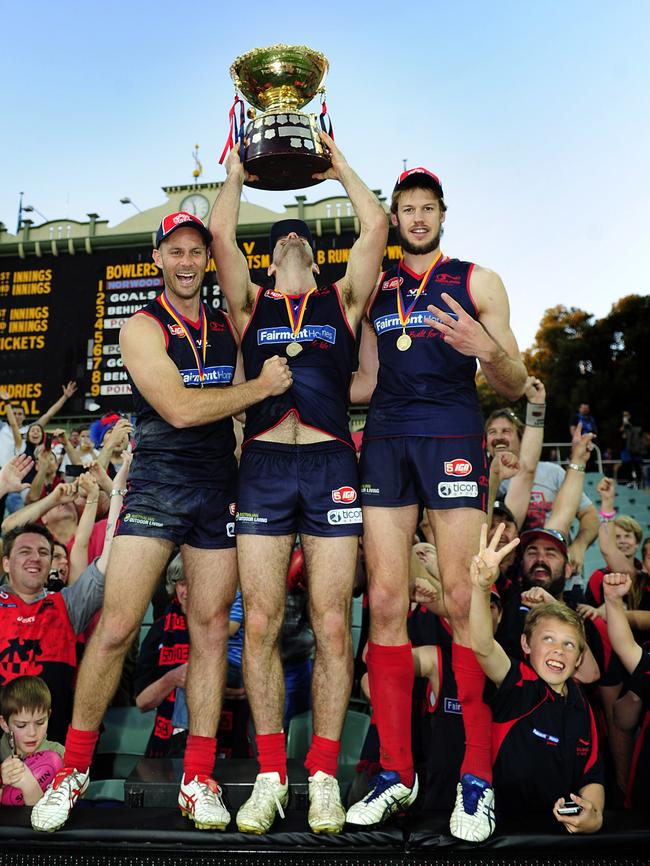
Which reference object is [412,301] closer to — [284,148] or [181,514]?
[284,148]

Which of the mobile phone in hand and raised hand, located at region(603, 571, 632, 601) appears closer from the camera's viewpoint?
the mobile phone in hand

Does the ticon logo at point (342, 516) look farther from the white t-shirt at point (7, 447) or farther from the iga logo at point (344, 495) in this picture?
the white t-shirt at point (7, 447)

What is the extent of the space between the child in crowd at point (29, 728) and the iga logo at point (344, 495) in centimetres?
174

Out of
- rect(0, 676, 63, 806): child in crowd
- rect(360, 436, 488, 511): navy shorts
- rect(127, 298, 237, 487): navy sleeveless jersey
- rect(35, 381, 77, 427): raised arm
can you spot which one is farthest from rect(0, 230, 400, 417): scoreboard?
rect(360, 436, 488, 511): navy shorts

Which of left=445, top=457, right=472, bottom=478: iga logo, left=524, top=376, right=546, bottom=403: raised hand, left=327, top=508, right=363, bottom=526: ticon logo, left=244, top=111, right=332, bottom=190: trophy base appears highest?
left=244, top=111, right=332, bottom=190: trophy base

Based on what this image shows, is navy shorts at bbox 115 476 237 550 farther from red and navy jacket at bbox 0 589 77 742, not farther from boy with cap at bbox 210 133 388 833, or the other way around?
red and navy jacket at bbox 0 589 77 742

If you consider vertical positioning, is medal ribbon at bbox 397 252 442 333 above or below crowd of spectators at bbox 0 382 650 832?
above

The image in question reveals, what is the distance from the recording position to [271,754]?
Answer: 3061 millimetres

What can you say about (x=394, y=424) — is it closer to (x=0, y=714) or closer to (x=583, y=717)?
(x=583, y=717)

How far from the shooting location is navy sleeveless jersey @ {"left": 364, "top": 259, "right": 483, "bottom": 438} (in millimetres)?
3221

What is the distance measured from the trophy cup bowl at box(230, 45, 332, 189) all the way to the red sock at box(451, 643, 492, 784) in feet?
7.79

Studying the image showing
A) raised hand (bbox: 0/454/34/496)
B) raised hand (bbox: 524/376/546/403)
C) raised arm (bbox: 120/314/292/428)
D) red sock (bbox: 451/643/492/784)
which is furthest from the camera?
raised hand (bbox: 0/454/34/496)

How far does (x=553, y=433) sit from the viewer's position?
83.1ft

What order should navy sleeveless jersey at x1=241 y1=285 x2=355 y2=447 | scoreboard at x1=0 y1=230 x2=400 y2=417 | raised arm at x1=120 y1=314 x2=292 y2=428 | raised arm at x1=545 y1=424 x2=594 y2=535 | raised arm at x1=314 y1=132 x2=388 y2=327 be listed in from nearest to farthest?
1. raised arm at x1=120 y1=314 x2=292 y2=428
2. navy sleeveless jersey at x1=241 y1=285 x2=355 y2=447
3. raised arm at x1=314 y1=132 x2=388 y2=327
4. raised arm at x1=545 y1=424 x2=594 y2=535
5. scoreboard at x1=0 y1=230 x2=400 y2=417
